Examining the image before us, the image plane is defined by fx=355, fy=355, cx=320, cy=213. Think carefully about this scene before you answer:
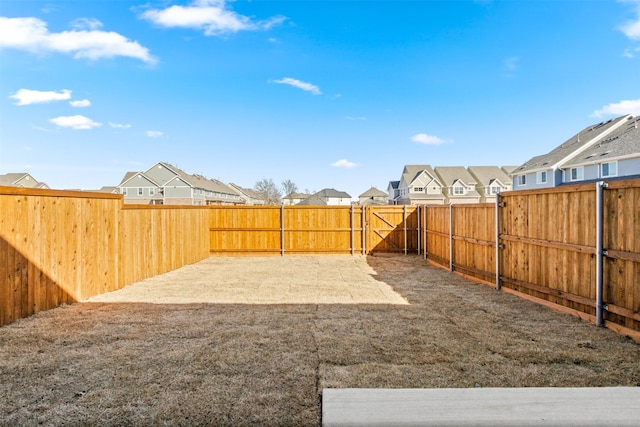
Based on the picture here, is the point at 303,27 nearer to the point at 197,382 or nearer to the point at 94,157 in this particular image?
the point at 197,382

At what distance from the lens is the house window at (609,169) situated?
62.5 feet

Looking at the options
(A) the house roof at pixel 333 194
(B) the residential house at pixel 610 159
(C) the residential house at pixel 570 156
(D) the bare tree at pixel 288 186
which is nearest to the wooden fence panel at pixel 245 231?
(B) the residential house at pixel 610 159

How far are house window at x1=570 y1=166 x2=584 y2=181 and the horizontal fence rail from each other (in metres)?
17.3

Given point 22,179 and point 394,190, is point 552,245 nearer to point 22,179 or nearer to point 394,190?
point 22,179

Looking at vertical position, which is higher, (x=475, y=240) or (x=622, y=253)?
(x=622, y=253)

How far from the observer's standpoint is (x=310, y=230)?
42.3ft

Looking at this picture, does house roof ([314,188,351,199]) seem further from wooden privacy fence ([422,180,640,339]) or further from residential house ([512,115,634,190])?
wooden privacy fence ([422,180,640,339])

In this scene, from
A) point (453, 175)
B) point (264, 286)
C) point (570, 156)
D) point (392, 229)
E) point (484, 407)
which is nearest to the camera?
point (484, 407)

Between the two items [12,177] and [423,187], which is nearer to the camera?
[12,177]

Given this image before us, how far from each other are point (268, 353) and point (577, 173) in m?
25.6

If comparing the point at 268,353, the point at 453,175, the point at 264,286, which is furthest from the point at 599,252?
the point at 453,175

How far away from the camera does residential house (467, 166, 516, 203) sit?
140 ft

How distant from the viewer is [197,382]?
2.91 metres

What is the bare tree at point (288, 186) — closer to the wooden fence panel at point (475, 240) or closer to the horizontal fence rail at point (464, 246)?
the horizontal fence rail at point (464, 246)
